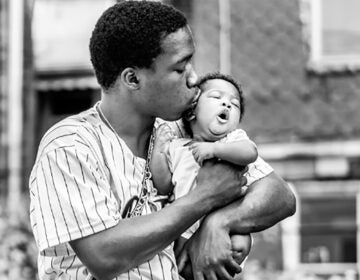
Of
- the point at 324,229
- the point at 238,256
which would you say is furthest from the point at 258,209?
the point at 324,229

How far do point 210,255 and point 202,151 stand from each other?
32 cm

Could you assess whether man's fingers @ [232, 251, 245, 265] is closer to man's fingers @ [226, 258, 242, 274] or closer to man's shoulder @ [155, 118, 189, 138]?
man's fingers @ [226, 258, 242, 274]

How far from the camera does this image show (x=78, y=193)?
10.9 ft

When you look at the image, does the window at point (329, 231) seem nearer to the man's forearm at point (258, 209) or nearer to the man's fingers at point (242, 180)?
the man's forearm at point (258, 209)

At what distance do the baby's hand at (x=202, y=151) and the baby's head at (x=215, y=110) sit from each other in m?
0.07

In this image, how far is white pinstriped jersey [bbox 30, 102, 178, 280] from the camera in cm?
332

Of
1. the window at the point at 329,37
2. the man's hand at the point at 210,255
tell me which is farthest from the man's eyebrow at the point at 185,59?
the window at the point at 329,37

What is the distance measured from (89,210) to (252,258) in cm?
668

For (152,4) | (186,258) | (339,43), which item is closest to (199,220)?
(186,258)

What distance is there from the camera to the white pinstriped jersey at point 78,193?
3316 millimetres

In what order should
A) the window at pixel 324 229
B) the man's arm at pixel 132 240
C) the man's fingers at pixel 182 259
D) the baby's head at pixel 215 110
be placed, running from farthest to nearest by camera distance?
the window at pixel 324 229, the baby's head at pixel 215 110, the man's fingers at pixel 182 259, the man's arm at pixel 132 240

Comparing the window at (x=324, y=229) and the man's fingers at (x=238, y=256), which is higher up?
the man's fingers at (x=238, y=256)

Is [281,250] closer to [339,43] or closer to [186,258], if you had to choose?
[339,43]

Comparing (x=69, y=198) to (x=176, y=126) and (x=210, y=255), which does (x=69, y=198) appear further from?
(x=176, y=126)
